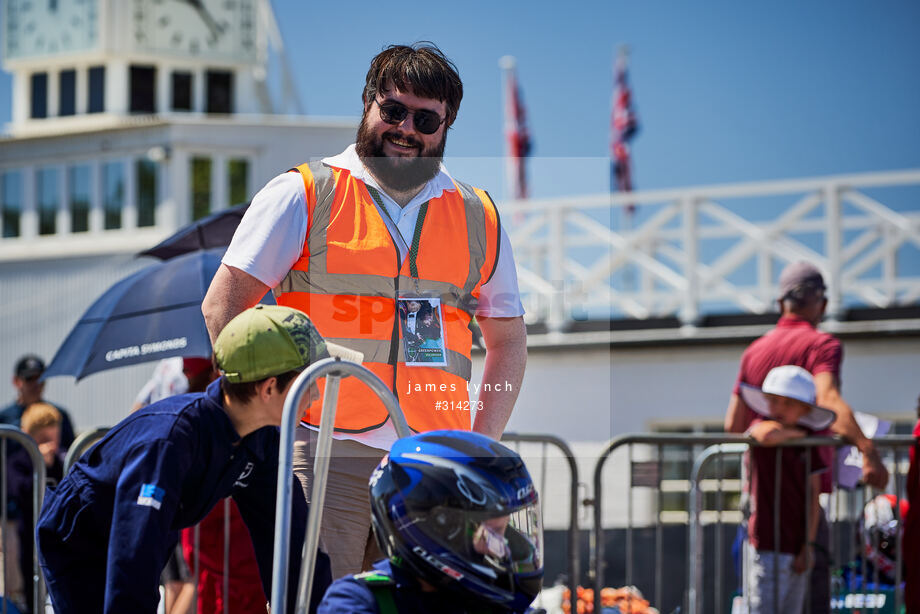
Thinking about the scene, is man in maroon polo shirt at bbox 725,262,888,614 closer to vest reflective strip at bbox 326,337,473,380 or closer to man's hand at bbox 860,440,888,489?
man's hand at bbox 860,440,888,489

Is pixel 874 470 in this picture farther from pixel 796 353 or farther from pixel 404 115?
pixel 404 115

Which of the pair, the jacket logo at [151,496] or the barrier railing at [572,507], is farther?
the barrier railing at [572,507]

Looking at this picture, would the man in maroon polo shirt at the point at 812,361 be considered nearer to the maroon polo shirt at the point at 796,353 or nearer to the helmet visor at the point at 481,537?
the maroon polo shirt at the point at 796,353

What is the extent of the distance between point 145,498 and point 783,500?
4.36 m

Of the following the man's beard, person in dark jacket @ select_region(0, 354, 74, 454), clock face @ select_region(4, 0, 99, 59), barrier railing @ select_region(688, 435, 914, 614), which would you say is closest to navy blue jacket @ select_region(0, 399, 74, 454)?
person in dark jacket @ select_region(0, 354, 74, 454)

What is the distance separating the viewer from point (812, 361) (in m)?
6.80

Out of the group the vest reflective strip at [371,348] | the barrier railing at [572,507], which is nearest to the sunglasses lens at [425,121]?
the vest reflective strip at [371,348]

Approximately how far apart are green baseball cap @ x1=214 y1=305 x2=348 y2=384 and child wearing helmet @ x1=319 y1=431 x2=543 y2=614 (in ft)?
1.82

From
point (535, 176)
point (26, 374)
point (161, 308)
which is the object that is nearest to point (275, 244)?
point (535, 176)

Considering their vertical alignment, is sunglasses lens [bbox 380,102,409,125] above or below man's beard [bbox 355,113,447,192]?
above

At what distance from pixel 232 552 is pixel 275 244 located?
250 cm

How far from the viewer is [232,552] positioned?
18.9 feet

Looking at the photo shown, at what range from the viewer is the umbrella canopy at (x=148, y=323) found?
6.48 metres

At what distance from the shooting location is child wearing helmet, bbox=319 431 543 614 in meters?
2.66
